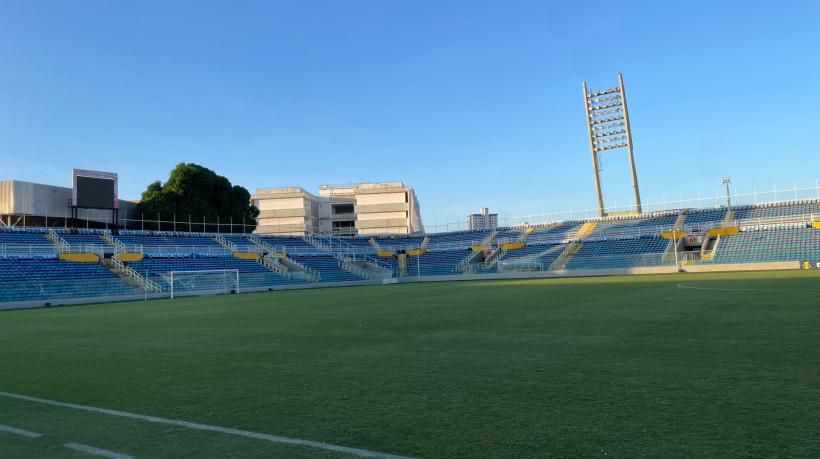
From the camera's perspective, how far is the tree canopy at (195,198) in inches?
2218

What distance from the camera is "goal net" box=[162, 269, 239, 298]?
36.1 meters

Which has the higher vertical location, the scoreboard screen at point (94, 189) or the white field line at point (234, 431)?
the scoreboard screen at point (94, 189)

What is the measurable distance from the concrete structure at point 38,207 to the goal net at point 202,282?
53.3 ft

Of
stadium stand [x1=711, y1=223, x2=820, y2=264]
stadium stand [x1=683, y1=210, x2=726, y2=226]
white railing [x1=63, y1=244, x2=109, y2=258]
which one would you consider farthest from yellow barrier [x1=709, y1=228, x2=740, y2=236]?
white railing [x1=63, y1=244, x2=109, y2=258]

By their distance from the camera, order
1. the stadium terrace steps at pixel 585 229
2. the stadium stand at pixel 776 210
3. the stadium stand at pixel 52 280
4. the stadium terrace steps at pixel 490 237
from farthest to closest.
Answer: the stadium terrace steps at pixel 490 237 → the stadium terrace steps at pixel 585 229 → the stadium stand at pixel 776 210 → the stadium stand at pixel 52 280

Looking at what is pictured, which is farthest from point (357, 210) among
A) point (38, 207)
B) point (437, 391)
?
point (437, 391)

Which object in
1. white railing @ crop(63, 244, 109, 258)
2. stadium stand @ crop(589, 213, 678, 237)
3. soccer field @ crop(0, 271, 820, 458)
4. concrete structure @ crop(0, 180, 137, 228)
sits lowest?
soccer field @ crop(0, 271, 820, 458)

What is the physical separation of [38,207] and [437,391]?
50.7 metres

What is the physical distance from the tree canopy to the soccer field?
159ft

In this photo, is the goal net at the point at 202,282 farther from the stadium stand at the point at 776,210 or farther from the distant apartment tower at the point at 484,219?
the distant apartment tower at the point at 484,219

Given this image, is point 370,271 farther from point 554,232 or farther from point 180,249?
point 554,232

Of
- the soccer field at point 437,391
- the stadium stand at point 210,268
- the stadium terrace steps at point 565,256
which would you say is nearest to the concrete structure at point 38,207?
the stadium stand at point 210,268

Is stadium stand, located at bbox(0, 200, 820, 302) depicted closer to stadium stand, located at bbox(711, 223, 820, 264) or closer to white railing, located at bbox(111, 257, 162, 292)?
stadium stand, located at bbox(711, 223, 820, 264)

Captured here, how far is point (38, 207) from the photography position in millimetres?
44812
